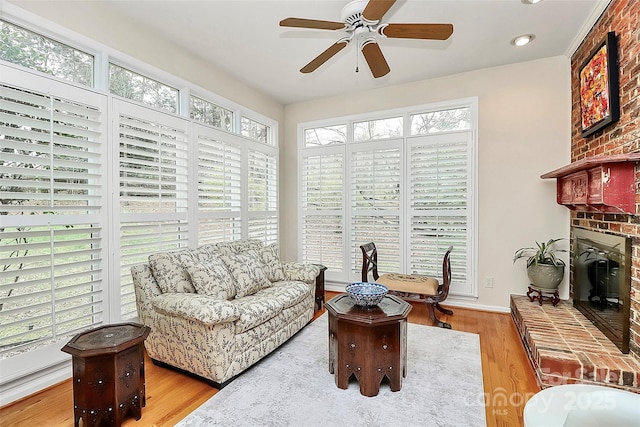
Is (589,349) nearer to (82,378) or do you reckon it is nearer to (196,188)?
(82,378)

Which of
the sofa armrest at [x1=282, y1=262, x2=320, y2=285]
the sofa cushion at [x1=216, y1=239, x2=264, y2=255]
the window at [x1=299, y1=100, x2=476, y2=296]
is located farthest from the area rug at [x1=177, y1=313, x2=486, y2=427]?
the window at [x1=299, y1=100, x2=476, y2=296]

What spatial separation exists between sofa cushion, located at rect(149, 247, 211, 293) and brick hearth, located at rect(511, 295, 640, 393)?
2731mm

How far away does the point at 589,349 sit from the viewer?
86.8 inches

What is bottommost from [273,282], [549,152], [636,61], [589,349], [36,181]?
[589,349]

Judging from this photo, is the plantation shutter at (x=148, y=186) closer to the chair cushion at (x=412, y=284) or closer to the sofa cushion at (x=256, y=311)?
the sofa cushion at (x=256, y=311)

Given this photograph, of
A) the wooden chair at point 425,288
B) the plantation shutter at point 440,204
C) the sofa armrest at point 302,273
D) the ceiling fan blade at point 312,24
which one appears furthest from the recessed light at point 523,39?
the sofa armrest at point 302,273

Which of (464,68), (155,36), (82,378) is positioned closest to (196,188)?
(155,36)

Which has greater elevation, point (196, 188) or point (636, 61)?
point (636, 61)

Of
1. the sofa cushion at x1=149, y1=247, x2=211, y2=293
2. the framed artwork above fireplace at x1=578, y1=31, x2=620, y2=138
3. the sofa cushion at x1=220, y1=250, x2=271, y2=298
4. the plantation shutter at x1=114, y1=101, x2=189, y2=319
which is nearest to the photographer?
the framed artwork above fireplace at x1=578, y1=31, x2=620, y2=138

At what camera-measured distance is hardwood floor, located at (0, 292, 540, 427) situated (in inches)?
73.1

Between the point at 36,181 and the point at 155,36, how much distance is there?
1724mm

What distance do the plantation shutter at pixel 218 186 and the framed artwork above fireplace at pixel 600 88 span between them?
144 inches

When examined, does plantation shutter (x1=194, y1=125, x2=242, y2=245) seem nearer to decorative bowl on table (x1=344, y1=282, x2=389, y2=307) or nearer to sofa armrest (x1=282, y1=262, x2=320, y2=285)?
sofa armrest (x1=282, y1=262, x2=320, y2=285)

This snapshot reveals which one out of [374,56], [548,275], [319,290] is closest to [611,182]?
[548,275]
